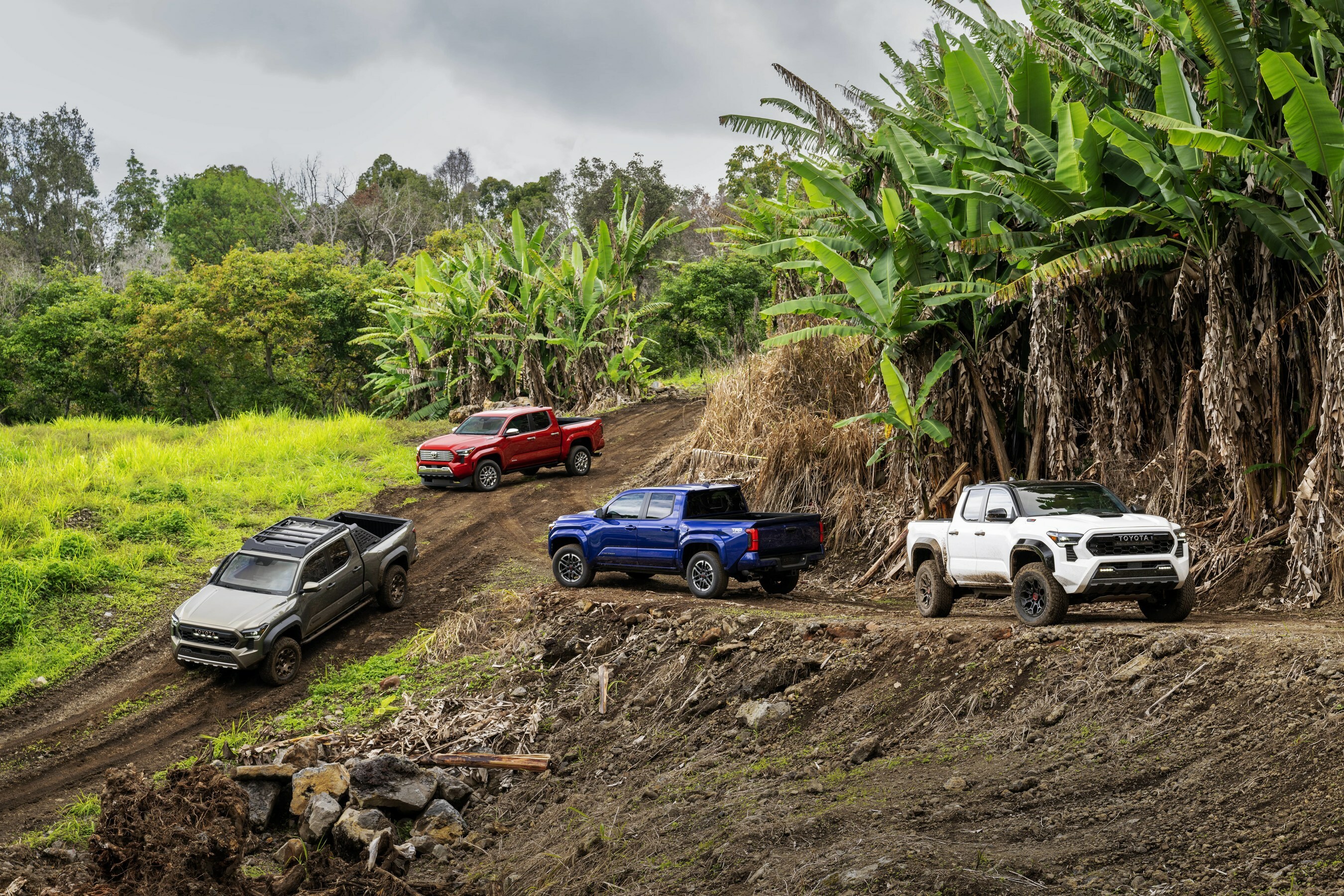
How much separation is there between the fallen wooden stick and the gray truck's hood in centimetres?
381

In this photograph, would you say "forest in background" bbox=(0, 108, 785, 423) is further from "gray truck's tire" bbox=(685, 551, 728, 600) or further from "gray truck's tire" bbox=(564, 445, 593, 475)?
"gray truck's tire" bbox=(685, 551, 728, 600)

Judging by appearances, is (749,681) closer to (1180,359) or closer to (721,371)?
(1180,359)

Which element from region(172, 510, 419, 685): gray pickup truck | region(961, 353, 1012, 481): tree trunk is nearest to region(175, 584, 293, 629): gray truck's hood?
region(172, 510, 419, 685): gray pickup truck

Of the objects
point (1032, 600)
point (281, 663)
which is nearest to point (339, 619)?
point (281, 663)

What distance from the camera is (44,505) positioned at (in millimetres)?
18750

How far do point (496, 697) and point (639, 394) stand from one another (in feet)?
75.9

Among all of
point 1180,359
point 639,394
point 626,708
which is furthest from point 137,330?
point 1180,359

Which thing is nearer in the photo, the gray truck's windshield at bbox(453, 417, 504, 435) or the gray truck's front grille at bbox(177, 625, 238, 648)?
the gray truck's front grille at bbox(177, 625, 238, 648)

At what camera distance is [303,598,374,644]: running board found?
14.0 m

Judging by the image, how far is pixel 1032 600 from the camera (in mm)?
10430

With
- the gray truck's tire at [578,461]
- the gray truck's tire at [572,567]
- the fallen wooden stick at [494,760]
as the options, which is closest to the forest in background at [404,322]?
the gray truck's tire at [578,461]

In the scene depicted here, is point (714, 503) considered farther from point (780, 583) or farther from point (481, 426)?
point (481, 426)

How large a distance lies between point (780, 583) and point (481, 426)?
11659 millimetres

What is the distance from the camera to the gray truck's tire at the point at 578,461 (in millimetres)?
25281
